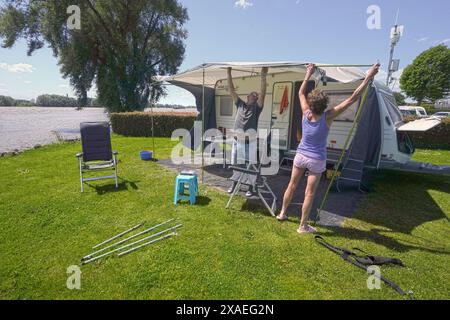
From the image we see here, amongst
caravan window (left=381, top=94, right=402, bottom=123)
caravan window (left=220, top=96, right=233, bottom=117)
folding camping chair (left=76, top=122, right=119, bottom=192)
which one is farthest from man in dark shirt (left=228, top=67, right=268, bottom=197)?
caravan window (left=220, top=96, right=233, bottom=117)

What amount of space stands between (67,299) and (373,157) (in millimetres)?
5674

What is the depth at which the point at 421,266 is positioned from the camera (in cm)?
259

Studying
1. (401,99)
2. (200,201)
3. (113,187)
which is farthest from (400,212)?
(401,99)

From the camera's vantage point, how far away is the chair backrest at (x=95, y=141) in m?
4.86

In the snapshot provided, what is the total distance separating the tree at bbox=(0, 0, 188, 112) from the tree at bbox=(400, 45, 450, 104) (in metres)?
31.6

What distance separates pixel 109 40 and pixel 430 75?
3682 centimetres

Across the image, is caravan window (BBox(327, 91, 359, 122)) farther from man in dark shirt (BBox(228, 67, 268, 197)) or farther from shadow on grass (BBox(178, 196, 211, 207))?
shadow on grass (BBox(178, 196, 211, 207))

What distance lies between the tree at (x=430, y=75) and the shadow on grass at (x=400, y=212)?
33344mm

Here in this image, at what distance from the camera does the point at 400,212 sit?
13.3 ft

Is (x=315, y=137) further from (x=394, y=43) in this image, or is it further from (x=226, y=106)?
(x=394, y=43)

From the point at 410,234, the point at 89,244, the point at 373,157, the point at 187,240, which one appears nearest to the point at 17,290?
the point at 89,244

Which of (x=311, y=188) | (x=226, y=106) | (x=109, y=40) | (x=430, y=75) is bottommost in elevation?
(x=311, y=188)

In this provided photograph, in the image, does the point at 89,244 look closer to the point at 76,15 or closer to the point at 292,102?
the point at 292,102

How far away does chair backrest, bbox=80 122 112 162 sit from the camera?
486cm
